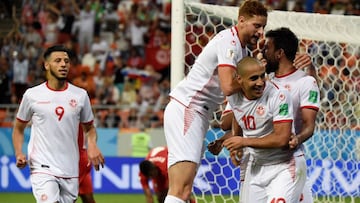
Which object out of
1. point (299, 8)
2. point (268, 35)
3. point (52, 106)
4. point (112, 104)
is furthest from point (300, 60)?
point (299, 8)

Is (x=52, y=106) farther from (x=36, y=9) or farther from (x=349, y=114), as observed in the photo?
(x=36, y=9)

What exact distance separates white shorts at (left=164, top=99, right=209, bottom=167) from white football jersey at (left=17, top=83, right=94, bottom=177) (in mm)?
1541

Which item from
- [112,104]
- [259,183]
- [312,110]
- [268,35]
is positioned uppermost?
[268,35]

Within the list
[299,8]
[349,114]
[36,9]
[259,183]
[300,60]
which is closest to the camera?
[259,183]

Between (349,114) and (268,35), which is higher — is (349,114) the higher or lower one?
the lower one

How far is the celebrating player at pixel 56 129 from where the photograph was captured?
27.8 feet

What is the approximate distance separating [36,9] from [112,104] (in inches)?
184

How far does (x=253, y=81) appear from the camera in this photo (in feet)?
22.3

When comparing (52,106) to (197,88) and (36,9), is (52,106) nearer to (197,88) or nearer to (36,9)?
(197,88)

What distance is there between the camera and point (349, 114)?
37.1ft

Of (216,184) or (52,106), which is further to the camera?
(216,184)

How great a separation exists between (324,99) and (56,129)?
14.1ft

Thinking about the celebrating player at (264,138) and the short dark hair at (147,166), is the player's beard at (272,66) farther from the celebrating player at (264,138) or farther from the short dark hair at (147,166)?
the short dark hair at (147,166)

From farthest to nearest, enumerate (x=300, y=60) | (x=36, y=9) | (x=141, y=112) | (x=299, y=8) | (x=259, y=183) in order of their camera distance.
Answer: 1. (x=36, y=9)
2. (x=299, y=8)
3. (x=141, y=112)
4. (x=300, y=60)
5. (x=259, y=183)
